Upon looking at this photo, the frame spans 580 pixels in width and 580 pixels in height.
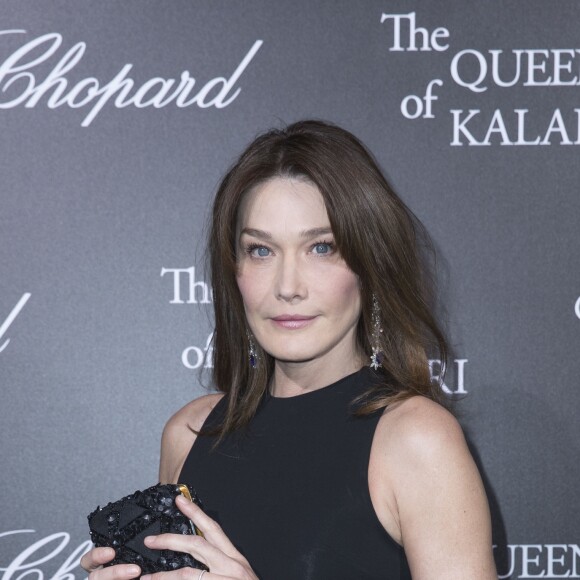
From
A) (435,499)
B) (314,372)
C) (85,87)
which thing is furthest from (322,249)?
(85,87)

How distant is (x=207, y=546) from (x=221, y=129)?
1.16 m

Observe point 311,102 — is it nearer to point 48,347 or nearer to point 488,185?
point 488,185

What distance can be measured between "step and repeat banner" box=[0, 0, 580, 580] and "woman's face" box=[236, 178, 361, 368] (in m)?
0.60

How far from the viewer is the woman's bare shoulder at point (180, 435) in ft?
6.18

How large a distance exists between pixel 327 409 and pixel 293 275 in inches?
10.5

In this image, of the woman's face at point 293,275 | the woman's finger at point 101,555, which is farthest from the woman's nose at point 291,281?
the woman's finger at point 101,555

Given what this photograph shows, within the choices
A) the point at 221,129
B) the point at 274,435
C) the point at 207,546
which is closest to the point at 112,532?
the point at 207,546

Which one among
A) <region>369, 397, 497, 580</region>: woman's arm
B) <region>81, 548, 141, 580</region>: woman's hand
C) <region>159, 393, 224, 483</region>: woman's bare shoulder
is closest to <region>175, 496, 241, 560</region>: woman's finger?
<region>81, 548, 141, 580</region>: woman's hand

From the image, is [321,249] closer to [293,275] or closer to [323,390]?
[293,275]

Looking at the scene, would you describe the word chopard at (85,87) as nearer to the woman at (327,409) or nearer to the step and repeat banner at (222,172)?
the step and repeat banner at (222,172)

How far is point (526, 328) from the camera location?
2.21 metres

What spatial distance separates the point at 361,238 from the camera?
1556 millimetres

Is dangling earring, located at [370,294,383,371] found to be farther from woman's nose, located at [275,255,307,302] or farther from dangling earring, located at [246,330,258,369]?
dangling earring, located at [246,330,258,369]

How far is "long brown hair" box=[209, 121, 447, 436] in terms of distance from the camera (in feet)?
5.11
